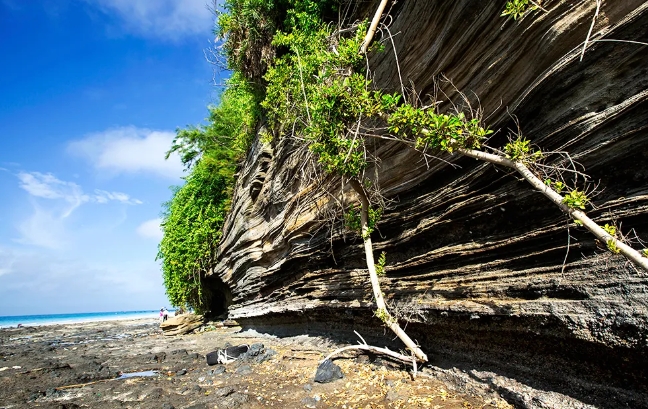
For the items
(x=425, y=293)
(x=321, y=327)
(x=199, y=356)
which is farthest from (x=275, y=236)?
(x=425, y=293)

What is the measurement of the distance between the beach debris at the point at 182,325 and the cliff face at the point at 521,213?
39.3ft

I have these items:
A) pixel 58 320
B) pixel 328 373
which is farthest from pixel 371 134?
pixel 58 320

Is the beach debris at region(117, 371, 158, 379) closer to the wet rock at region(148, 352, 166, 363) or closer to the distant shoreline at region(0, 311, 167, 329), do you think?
the wet rock at region(148, 352, 166, 363)

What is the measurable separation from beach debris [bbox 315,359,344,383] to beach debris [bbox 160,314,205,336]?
13.2 meters

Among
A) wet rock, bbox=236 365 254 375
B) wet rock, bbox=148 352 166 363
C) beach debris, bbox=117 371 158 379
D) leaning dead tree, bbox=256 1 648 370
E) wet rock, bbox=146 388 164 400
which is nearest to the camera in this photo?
leaning dead tree, bbox=256 1 648 370

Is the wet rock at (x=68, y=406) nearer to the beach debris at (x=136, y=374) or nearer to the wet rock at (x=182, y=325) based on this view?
the beach debris at (x=136, y=374)

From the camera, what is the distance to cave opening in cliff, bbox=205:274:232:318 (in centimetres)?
1753

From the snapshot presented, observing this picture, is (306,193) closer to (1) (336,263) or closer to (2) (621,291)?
(1) (336,263)

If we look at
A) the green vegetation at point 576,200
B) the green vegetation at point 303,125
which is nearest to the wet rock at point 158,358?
the green vegetation at point 303,125

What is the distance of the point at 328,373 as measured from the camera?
229 inches

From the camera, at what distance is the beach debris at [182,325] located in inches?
668

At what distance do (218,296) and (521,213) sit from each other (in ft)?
61.3

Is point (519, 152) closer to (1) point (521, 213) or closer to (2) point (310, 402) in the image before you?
(1) point (521, 213)

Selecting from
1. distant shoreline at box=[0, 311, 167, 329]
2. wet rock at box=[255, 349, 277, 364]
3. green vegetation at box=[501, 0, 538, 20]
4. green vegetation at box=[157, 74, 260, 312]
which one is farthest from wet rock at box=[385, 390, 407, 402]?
distant shoreline at box=[0, 311, 167, 329]
